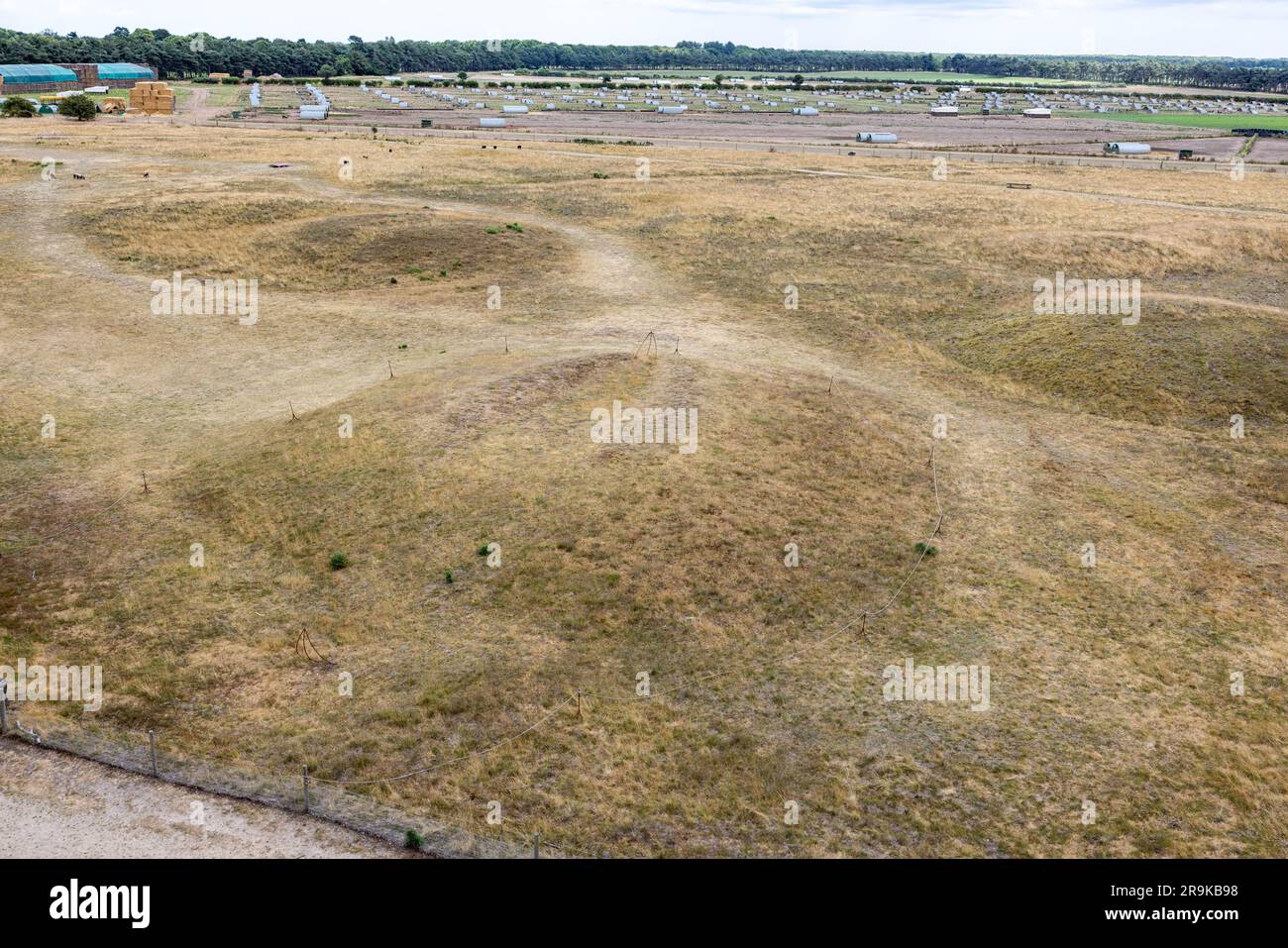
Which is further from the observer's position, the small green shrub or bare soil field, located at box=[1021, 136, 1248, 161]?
bare soil field, located at box=[1021, 136, 1248, 161]

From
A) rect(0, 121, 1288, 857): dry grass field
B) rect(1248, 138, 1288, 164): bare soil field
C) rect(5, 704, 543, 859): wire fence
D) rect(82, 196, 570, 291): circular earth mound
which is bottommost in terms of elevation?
rect(5, 704, 543, 859): wire fence

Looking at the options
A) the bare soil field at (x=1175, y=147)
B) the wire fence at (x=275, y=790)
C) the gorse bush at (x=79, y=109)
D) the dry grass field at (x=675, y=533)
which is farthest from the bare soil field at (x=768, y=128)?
the wire fence at (x=275, y=790)

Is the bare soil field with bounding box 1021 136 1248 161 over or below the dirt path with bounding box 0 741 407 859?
over

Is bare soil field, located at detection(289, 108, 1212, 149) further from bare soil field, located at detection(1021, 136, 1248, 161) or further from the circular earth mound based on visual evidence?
the circular earth mound

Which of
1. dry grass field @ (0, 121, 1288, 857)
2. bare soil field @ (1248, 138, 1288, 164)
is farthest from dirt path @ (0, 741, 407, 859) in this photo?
bare soil field @ (1248, 138, 1288, 164)

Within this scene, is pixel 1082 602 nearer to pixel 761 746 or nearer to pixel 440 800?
pixel 761 746

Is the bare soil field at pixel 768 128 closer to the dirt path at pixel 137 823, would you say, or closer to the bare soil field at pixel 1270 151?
the bare soil field at pixel 1270 151

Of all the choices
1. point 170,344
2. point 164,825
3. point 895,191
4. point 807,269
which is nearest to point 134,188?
point 170,344
